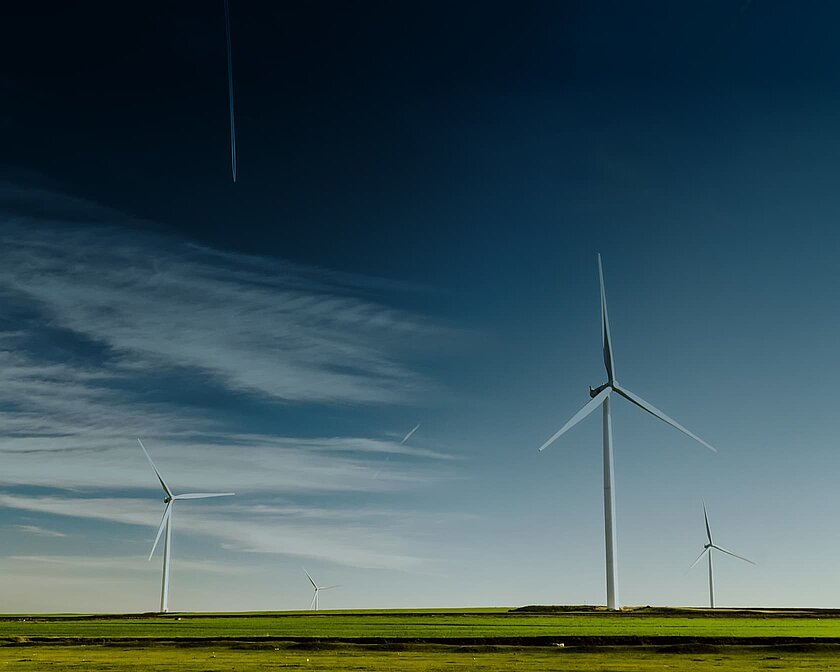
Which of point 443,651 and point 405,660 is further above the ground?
point 443,651

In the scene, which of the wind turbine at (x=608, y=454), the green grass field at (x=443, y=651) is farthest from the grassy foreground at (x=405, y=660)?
the wind turbine at (x=608, y=454)

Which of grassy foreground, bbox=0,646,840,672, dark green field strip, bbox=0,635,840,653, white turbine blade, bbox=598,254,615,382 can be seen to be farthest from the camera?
white turbine blade, bbox=598,254,615,382

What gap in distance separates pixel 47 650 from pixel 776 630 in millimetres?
59526

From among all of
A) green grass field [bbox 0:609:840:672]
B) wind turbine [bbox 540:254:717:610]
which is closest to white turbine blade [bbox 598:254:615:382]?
wind turbine [bbox 540:254:717:610]

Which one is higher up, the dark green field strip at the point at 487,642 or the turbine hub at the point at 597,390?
the turbine hub at the point at 597,390

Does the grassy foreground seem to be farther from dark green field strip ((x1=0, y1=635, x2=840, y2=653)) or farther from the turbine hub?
the turbine hub

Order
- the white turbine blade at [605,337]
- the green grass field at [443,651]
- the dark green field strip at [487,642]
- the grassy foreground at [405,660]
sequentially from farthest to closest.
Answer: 1. the white turbine blade at [605,337]
2. the dark green field strip at [487,642]
3. the green grass field at [443,651]
4. the grassy foreground at [405,660]

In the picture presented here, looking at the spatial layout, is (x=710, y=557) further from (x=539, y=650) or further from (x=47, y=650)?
(x=47, y=650)

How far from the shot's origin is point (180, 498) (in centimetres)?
15875

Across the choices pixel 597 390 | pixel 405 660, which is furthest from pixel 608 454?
pixel 405 660

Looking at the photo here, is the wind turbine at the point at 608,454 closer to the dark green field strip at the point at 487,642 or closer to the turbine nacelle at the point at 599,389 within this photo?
the turbine nacelle at the point at 599,389

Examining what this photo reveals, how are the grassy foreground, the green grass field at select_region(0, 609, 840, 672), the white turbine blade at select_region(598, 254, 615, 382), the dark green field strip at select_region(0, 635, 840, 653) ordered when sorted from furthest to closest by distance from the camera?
the white turbine blade at select_region(598, 254, 615, 382)
the dark green field strip at select_region(0, 635, 840, 653)
the green grass field at select_region(0, 609, 840, 672)
the grassy foreground

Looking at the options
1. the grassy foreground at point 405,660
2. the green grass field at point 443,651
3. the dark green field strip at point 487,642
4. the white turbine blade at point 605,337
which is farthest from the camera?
the white turbine blade at point 605,337

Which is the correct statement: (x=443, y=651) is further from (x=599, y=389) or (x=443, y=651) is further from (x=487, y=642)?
(x=599, y=389)
